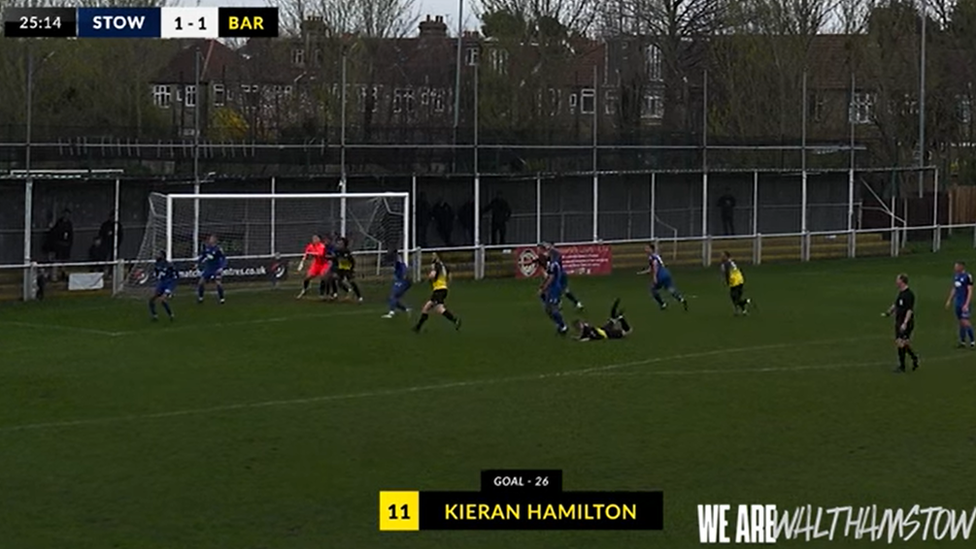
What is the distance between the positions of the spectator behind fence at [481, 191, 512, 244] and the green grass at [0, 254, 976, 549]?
45.8ft

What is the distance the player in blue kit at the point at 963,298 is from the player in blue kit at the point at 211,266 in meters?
17.4

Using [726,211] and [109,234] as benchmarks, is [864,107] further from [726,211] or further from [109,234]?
[109,234]

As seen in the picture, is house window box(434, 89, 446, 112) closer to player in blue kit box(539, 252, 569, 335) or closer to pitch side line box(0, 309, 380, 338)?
pitch side line box(0, 309, 380, 338)

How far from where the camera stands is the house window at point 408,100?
2672 inches

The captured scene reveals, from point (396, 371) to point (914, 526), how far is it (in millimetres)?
12708

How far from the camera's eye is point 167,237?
41.1 m

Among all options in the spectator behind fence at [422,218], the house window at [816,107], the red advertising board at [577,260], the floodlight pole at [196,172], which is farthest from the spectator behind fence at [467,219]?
the house window at [816,107]

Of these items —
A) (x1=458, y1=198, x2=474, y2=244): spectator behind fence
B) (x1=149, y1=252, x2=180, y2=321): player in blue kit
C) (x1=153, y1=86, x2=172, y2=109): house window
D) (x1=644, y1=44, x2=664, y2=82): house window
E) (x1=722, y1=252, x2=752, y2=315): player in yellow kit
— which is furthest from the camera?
(x1=644, y1=44, x2=664, y2=82): house window

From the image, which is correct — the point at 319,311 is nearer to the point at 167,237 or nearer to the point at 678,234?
the point at 167,237

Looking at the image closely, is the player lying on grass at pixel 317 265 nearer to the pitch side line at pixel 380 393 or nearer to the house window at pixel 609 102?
the pitch side line at pixel 380 393

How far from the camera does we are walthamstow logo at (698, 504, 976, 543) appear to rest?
15297 mm

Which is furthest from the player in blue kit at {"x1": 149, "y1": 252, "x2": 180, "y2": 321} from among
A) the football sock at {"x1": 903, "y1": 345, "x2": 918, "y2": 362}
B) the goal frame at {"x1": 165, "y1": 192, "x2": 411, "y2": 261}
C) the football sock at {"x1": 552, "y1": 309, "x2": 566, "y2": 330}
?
the football sock at {"x1": 903, "y1": 345, "x2": 918, "y2": 362}

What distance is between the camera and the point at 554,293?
31969 millimetres

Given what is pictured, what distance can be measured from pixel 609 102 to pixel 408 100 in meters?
11.9
